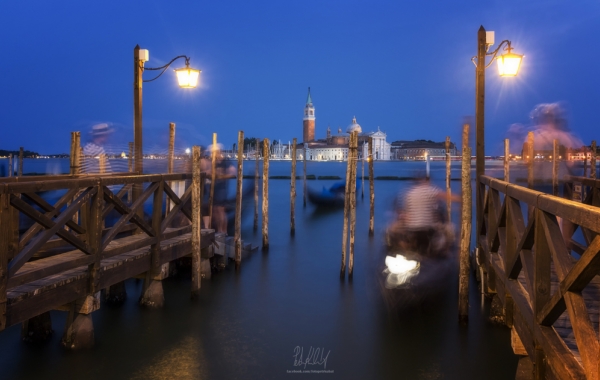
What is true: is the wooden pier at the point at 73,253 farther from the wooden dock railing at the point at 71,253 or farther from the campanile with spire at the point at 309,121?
the campanile with spire at the point at 309,121

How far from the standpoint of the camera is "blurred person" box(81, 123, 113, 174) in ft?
31.3

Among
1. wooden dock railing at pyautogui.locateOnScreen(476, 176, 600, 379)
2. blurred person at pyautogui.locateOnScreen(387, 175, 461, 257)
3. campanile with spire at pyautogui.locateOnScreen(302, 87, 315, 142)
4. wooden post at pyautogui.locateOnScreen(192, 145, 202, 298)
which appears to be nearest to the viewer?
wooden dock railing at pyautogui.locateOnScreen(476, 176, 600, 379)

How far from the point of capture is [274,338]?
560 centimetres

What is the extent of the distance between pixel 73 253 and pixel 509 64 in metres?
5.24

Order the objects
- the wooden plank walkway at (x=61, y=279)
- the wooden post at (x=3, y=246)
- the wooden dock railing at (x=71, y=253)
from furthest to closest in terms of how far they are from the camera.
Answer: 1. the wooden plank walkway at (x=61, y=279)
2. the wooden dock railing at (x=71, y=253)
3. the wooden post at (x=3, y=246)

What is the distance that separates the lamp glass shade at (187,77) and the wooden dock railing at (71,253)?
128 cm

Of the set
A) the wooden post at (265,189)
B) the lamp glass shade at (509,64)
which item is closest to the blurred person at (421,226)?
the wooden post at (265,189)

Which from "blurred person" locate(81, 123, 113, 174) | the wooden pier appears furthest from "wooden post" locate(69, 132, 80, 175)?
"blurred person" locate(81, 123, 113, 174)

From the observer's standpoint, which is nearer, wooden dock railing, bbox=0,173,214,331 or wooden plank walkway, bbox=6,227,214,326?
wooden dock railing, bbox=0,173,214,331

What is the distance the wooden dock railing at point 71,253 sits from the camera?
344cm

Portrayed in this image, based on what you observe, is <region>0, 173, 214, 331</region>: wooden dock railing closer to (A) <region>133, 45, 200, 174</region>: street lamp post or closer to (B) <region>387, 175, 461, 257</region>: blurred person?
(A) <region>133, 45, 200, 174</region>: street lamp post

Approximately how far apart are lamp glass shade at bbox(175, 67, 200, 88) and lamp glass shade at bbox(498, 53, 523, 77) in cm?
383
